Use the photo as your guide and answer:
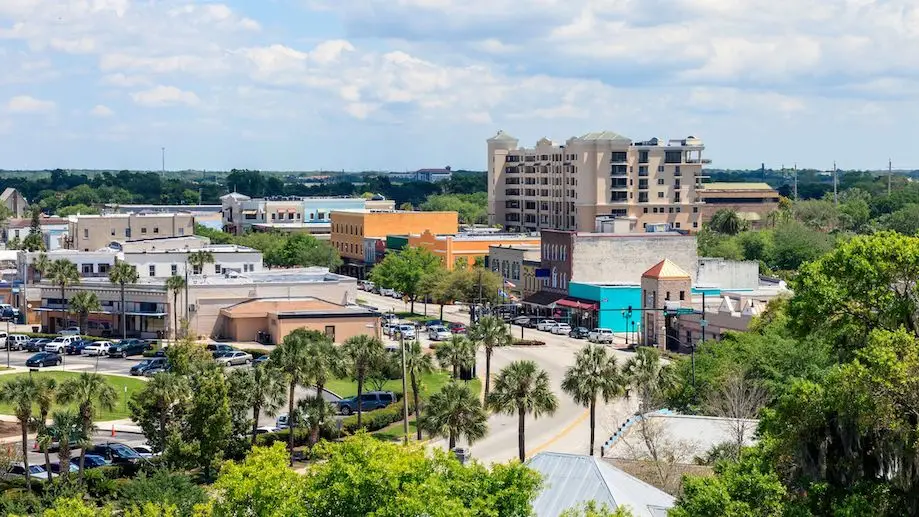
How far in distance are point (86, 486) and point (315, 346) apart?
561 inches

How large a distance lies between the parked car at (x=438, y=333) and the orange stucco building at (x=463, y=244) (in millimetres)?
28825

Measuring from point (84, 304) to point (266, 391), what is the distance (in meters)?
44.3

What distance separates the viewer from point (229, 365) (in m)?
90.8

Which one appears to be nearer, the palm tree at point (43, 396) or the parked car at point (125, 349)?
the palm tree at point (43, 396)

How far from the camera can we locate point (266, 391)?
65500mm

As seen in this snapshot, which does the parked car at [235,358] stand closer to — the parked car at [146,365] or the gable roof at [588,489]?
the parked car at [146,365]

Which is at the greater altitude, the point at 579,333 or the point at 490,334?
the point at 490,334

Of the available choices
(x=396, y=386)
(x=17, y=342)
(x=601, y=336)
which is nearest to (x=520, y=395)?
(x=396, y=386)

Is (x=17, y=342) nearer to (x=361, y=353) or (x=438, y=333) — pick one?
(x=438, y=333)

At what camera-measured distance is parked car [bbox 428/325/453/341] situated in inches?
4107

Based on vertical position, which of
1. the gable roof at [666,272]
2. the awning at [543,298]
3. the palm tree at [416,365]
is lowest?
the awning at [543,298]

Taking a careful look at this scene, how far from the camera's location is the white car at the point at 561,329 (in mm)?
110000

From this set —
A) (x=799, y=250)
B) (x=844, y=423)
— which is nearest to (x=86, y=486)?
(x=844, y=423)

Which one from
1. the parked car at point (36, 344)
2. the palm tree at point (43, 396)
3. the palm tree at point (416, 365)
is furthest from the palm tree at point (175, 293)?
the palm tree at point (43, 396)
